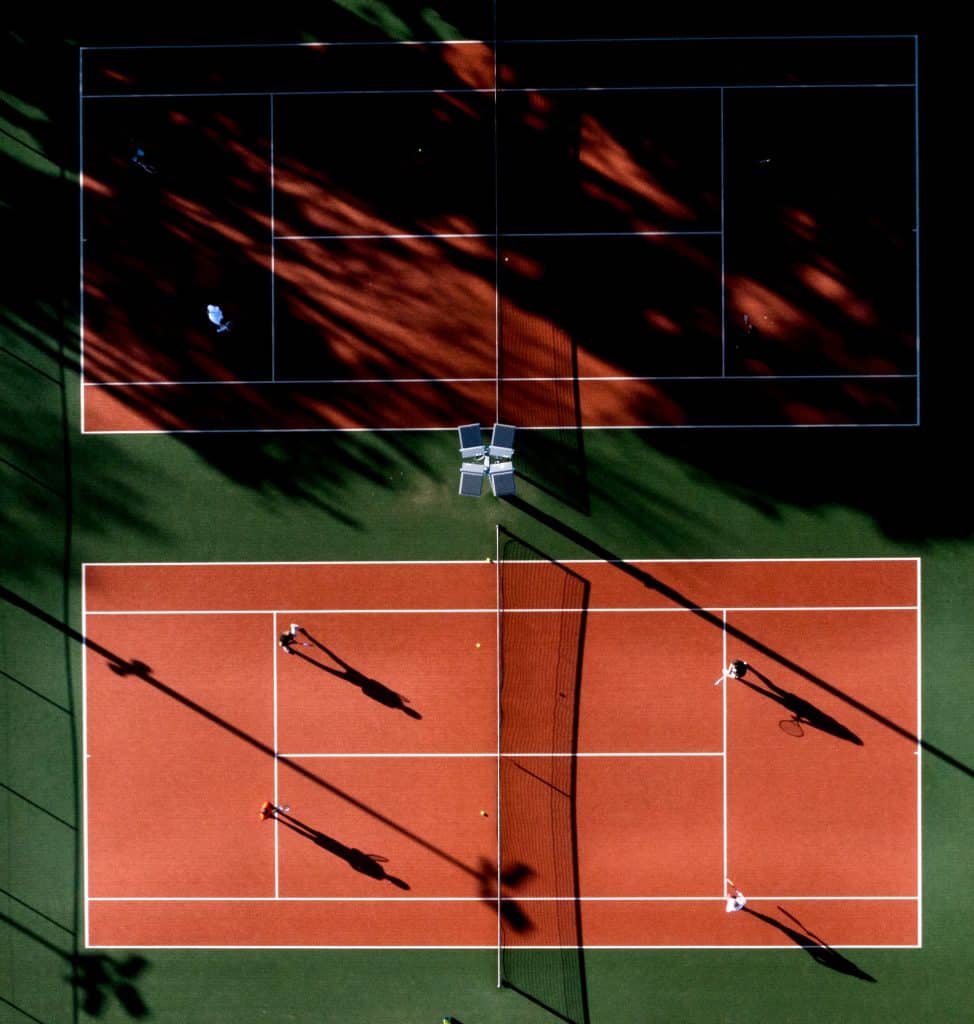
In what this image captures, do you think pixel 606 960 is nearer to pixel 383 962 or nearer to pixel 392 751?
pixel 383 962

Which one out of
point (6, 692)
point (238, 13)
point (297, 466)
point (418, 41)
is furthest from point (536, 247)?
point (6, 692)

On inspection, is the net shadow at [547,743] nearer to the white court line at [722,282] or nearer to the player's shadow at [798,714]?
the player's shadow at [798,714]

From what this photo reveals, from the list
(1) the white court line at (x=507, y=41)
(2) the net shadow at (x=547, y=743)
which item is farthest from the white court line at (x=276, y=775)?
(1) the white court line at (x=507, y=41)

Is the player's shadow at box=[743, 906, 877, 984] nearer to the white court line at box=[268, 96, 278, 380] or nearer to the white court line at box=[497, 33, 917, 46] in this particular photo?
the white court line at box=[268, 96, 278, 380]

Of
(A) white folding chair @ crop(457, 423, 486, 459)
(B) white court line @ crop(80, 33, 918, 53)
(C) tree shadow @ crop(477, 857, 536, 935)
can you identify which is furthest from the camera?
(C) tree shadow @ crop(477, 857, 536, 935)

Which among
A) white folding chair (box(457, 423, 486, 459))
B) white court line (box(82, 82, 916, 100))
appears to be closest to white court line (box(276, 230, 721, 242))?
white court line (box(82, 82, 916, 100))

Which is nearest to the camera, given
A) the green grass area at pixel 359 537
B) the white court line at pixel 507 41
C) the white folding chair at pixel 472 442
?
the white folding chair at pixel 472 442
